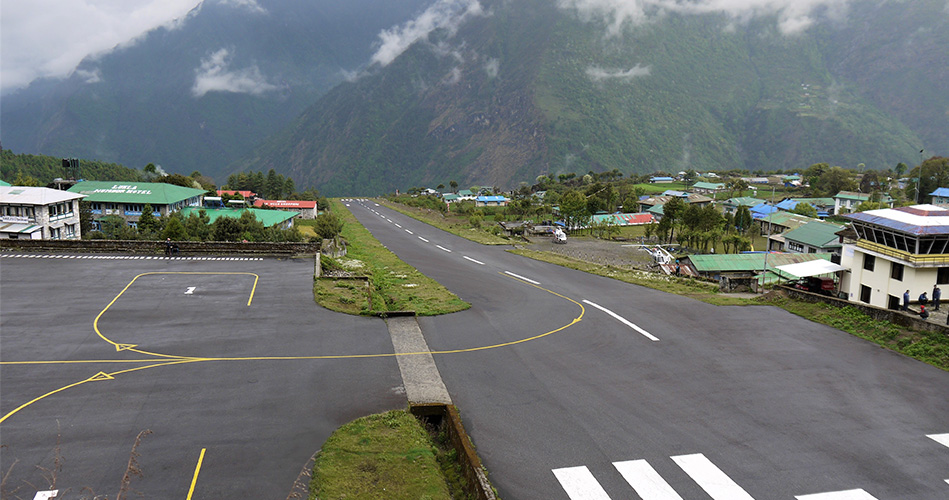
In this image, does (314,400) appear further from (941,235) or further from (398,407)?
(941,235)

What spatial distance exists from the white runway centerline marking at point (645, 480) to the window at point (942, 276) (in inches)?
983

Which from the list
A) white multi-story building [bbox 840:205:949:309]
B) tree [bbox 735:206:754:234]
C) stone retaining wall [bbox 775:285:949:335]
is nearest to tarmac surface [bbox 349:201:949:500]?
stone retaining wall [bbox 775:285:949:335]

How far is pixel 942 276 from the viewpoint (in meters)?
29.4

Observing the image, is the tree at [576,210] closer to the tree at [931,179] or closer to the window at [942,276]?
the window at [942,276]

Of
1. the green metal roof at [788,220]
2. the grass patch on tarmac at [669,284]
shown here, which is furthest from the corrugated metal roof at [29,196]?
the green metal roof at [788,220]

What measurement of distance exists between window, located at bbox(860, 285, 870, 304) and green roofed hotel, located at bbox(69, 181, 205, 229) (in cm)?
7960

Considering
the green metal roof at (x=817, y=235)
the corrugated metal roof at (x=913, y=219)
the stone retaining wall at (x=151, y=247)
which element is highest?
the corrugated metal roof at (x=913, y=219)

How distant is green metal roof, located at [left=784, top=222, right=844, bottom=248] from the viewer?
61875 mm

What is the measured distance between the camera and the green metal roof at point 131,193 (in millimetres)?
77562

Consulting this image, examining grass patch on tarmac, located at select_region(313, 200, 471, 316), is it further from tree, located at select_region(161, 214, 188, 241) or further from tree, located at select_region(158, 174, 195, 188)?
tree, located at select_region(158, 174, 195, 188)

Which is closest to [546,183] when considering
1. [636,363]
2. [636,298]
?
[636,298]

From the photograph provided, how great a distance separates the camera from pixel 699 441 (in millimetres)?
15938

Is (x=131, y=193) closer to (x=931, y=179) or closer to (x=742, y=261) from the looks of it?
(x=742, y=261)

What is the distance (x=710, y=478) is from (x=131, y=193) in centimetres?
8597
